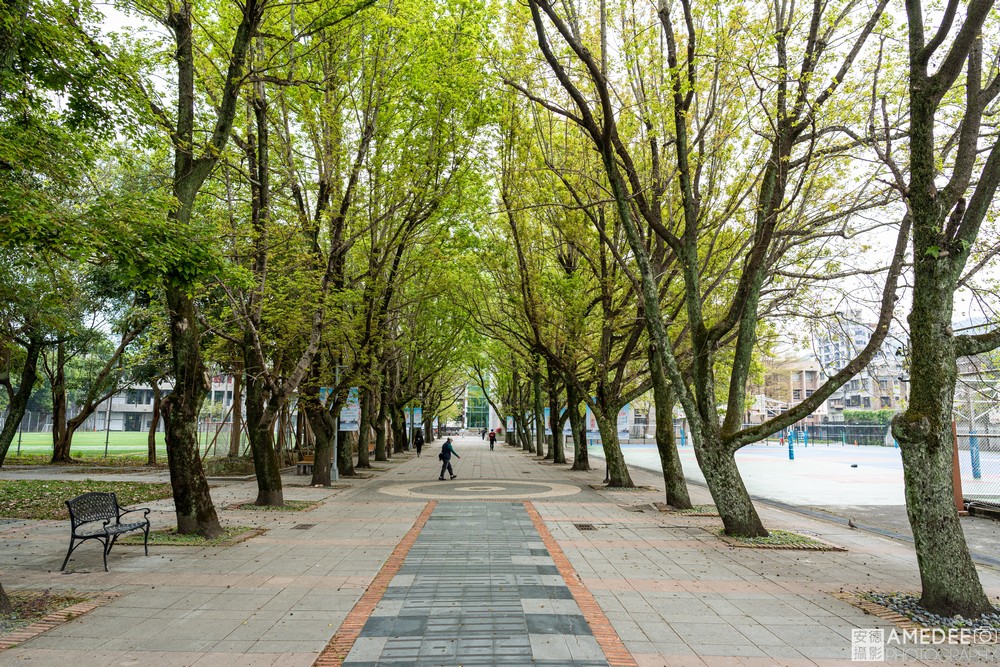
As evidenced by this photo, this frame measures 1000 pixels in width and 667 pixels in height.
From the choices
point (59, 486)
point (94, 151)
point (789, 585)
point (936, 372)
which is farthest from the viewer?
point (59, 486)

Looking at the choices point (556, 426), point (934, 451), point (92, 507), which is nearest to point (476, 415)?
point (556, 426)

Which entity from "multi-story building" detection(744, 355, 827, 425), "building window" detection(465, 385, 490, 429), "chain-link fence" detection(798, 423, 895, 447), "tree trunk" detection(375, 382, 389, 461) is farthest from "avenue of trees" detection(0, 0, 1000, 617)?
"building window" detection(465, 385, 490, 429)

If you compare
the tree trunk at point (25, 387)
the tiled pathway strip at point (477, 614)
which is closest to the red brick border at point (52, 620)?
the tiled pathway strip at point (477, 614)

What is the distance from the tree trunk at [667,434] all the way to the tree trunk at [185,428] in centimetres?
901

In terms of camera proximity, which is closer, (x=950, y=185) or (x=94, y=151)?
(x=950, y=185)

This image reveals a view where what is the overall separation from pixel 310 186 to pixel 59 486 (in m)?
10.9

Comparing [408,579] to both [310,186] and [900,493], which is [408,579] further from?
[900,493]

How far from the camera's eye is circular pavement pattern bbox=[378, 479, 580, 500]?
1619cm

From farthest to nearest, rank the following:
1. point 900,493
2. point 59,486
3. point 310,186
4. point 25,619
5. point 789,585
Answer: point 900,493 < point 59,486 < point 310,186 < point 789,585 < point 25,619

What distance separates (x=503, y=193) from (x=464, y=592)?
12.2 m

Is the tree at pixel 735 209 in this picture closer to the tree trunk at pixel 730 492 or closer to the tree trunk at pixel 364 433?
the tree trunk at pixel 730 492

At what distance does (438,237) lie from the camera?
16.9 m

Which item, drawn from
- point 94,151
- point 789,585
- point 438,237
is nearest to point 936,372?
point 789,585

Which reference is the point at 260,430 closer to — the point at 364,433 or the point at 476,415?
the point at 364,433
